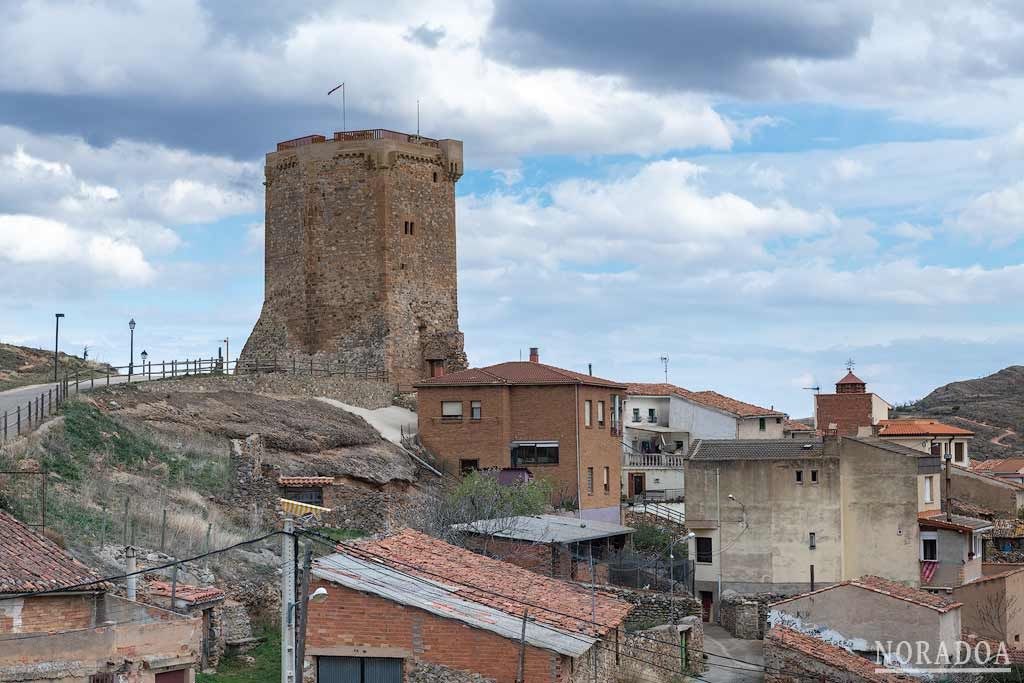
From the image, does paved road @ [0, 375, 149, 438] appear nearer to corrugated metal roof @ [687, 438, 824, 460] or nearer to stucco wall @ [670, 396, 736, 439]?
corrugated metal roof @ [687, 438, 824, 460]

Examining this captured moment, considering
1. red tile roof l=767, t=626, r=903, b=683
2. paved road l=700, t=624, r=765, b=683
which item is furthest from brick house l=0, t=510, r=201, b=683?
red tile roof l=767, t=626, r=903, b=683

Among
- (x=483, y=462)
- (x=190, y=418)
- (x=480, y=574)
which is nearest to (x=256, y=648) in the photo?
(x=480, y=574)

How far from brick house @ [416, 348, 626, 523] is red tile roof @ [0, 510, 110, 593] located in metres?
30.2

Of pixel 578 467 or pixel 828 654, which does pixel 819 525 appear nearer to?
pixel 578 467

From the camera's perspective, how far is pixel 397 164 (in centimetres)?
6575

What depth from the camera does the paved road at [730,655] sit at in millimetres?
32188

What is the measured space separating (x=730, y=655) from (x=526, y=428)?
18.7 meters

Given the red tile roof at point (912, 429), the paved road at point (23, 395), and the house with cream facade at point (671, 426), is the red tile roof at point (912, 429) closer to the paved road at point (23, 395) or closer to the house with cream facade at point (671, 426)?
the house with cream facade at point (671, 426)

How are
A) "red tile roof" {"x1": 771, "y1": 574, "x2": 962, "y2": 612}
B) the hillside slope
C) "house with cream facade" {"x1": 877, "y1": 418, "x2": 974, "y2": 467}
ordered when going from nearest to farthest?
"red tile roof" {"x1": 771, "y1": 574, "x2": 962, "y2": 612}
"house with cream facade" {"x1": 877, "y1": 418, "x2": 974, "y2": 467}
the hillside slope

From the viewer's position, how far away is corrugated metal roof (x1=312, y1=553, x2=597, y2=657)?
74.0 ft

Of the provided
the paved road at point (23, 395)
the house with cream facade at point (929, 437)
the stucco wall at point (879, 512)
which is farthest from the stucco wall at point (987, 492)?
the paved road at point (23, 395)

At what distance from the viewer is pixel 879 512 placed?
47.4 meters

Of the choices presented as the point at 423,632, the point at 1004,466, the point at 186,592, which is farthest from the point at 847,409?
the point at 423,632

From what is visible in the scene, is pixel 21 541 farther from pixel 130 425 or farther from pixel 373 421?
pixel 373 421
